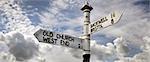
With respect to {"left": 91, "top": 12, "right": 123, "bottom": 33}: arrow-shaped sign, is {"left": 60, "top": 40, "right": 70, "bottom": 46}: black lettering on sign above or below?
below

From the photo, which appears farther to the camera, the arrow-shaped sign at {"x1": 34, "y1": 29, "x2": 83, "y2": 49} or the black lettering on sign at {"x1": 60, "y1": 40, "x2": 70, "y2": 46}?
the black lettering on sign at {"x1": 60, "y1": 40, "x2": 70, "y2": 46}

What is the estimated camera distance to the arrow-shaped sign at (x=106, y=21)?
24.7ft

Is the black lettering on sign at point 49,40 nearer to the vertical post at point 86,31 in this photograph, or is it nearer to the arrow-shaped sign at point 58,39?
the arrow-shaped sign at point 58,39

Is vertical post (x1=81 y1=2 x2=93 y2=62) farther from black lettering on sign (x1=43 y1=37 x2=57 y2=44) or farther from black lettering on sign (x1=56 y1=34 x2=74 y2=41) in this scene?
black lettering on sign (x1=43 y1=37 x2=57 y2=44)

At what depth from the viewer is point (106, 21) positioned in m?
7.93

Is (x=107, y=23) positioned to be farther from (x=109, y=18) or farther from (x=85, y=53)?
(x=85, y=53)

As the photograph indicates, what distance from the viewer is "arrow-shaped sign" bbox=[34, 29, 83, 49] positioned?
7.32 meters

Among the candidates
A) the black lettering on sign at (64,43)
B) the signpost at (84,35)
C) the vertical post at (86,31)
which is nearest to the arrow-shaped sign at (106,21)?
the signpost at (84,35)

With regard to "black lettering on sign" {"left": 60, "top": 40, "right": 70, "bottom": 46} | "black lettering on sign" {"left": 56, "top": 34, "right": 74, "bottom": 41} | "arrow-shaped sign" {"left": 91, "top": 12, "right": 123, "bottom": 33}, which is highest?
"arrow-shaped sign" {"left": 91, "top": 12, "right": 123, "bottom": 33}

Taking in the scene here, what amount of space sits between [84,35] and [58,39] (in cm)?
81

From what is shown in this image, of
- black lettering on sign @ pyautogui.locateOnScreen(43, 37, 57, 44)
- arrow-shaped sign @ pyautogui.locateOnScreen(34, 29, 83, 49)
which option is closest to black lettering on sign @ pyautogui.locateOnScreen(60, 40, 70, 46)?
arrow-shaped sign @ pyautogui.locateOnScreen(34, 29, 83, 49)

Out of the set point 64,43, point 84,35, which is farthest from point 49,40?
point 84,35

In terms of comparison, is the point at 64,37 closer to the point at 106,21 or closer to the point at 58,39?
the point at 58,39

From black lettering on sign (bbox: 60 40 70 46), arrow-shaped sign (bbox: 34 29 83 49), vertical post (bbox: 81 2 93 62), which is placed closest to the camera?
arrow-shaped sign (bbox: 34 29 83 49)
